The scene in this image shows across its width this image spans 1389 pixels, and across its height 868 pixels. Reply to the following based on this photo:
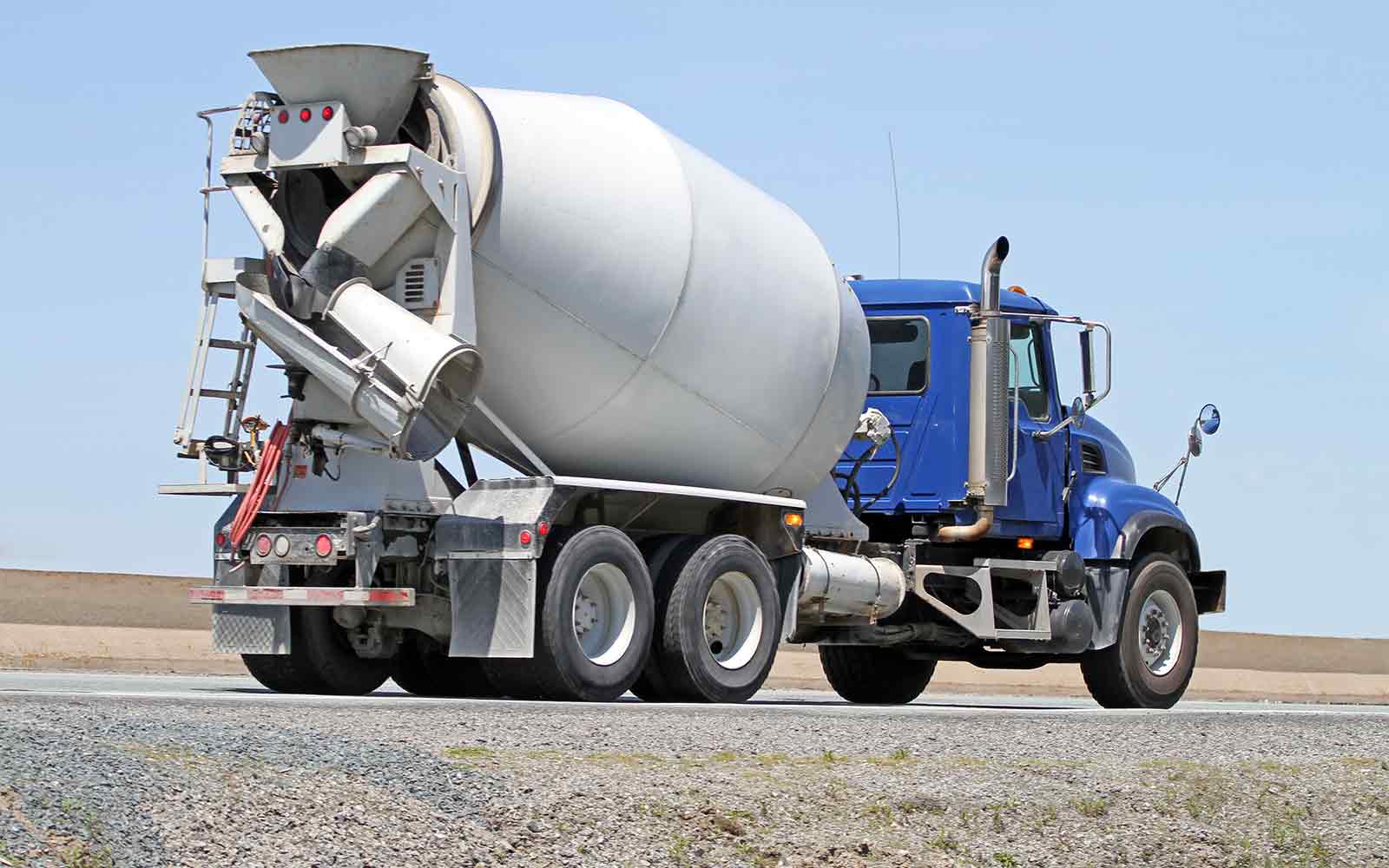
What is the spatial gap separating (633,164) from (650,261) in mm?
649

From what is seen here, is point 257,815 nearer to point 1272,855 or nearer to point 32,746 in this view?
point 32,746

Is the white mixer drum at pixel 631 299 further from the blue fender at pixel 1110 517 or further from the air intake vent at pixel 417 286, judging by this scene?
the blue fender at pixel 1110 517

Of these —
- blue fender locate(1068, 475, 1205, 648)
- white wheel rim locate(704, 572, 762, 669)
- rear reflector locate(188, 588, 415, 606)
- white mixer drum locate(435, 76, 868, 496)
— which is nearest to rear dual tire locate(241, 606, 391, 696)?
rear reflector locate(188, 588, 415, 606)

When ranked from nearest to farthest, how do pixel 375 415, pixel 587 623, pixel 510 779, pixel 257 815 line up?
pixel 257 815, pixel 510 779, pixel 375 415, pixel 587 623

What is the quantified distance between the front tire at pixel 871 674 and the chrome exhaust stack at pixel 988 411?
8.30ft

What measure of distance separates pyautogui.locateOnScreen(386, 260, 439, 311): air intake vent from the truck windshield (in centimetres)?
519

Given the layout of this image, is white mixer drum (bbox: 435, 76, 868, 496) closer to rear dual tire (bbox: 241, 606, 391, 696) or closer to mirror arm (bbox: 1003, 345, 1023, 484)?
rear dual tire (bbox: 241, 606, 391, 696)

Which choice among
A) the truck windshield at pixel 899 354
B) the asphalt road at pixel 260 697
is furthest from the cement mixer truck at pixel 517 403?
the truck windshield at pixel 899 354

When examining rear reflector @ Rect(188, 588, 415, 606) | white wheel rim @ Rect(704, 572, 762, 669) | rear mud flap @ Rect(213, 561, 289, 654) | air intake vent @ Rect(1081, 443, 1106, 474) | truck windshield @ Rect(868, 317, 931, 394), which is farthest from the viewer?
air intake vent @ Rect(1081, 443, 1106, 474)

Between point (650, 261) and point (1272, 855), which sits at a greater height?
point (650, 261)

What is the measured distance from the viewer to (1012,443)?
16250mm

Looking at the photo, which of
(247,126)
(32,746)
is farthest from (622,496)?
(32,746)

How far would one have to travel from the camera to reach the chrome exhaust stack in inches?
630

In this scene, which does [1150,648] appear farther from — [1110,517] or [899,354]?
[899,354]
